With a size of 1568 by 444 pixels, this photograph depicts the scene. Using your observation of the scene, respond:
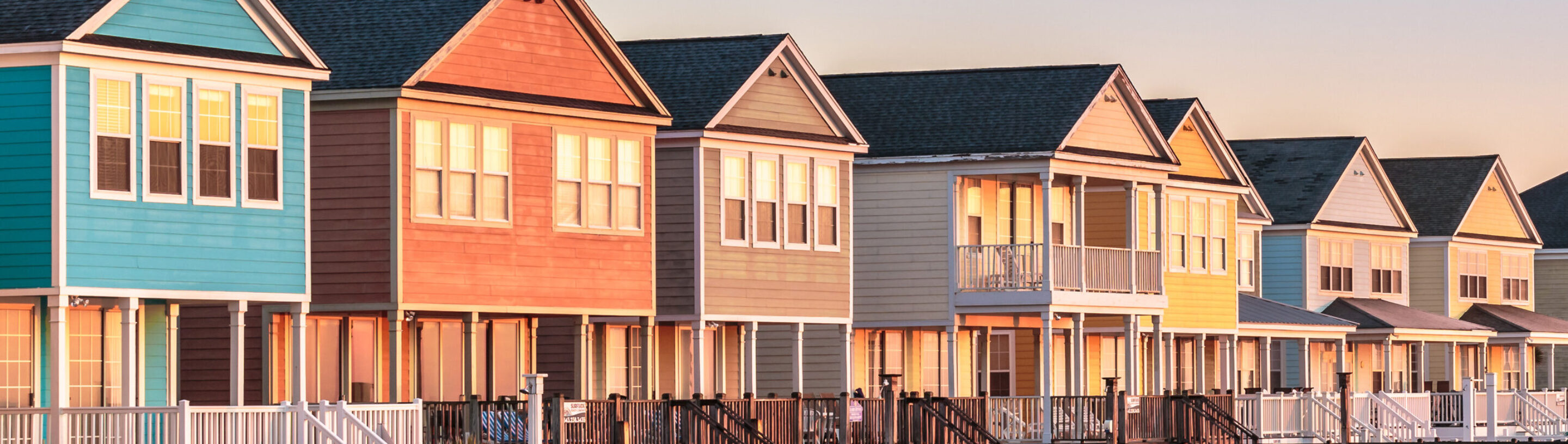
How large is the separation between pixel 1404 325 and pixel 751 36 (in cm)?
2323

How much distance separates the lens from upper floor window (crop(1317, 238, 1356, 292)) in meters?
60.5

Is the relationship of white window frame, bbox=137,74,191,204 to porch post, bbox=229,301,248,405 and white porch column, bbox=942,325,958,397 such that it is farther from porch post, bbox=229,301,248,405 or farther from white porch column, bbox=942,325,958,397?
white porch column, bbox=942,325,958,397

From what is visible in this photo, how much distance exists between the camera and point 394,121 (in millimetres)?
33094

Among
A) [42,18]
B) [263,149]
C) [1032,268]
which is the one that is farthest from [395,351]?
[1032,268]

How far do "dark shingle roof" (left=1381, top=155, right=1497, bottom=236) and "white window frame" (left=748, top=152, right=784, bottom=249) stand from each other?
94.6 feet

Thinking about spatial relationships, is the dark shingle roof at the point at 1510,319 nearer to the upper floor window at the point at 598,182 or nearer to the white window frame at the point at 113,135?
the upper floor window at the point at 598,182

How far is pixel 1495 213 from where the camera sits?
67.6 m

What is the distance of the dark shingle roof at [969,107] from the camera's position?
4481cm

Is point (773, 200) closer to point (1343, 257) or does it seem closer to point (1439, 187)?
point (1343, 257)

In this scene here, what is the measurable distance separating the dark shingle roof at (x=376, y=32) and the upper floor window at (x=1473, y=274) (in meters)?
38.5

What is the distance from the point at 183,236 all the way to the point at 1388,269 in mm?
40394

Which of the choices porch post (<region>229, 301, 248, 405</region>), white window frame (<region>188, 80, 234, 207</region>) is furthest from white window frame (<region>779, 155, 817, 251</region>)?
white window frame (<region>188, 80, 234, 207</region>)

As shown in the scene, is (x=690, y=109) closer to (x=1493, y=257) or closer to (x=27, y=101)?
(x=27, y=101)

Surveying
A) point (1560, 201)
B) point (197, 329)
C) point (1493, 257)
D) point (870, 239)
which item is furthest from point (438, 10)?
Result: point (1560, 201)
